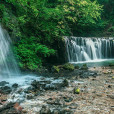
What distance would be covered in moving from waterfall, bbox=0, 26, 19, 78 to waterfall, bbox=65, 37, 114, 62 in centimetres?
749

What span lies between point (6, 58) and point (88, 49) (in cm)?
1095

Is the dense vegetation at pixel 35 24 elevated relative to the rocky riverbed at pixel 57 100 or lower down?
elevated

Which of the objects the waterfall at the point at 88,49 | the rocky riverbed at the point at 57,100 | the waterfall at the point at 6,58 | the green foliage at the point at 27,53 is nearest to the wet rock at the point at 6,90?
the rocky riverbed at the point at 57,100

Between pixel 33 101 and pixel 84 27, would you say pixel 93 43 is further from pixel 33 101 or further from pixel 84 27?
pixel 33 101

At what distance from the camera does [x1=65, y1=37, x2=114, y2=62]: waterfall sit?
1470 centimetres

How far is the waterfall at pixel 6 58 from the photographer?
284 inches

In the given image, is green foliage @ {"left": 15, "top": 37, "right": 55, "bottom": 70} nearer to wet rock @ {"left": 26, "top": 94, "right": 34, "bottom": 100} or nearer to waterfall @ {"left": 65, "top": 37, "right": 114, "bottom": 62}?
wet rock @ {"left": 26, "top": 94, "right": 34, "bottom": 100}

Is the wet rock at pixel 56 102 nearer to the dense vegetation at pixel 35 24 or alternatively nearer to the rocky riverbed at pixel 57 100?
the rocky riverbed at pixel 57 100

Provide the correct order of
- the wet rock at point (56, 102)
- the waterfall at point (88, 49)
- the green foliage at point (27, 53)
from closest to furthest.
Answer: the wet rock at point (56, 102)
the green foliage at point (27, 53)
the waterfall at point (88, 49)

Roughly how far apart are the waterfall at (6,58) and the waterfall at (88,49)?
749cm

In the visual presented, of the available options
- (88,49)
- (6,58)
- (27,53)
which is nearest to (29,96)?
(6,58)

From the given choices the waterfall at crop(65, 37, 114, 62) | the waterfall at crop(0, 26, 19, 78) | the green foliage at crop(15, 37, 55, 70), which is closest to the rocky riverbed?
the waterfall at crop(0, 26, 19, 78)

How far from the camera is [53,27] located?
33.1 ft

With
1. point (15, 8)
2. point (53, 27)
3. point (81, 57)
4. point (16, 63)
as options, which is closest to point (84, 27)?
point (81, 57)
